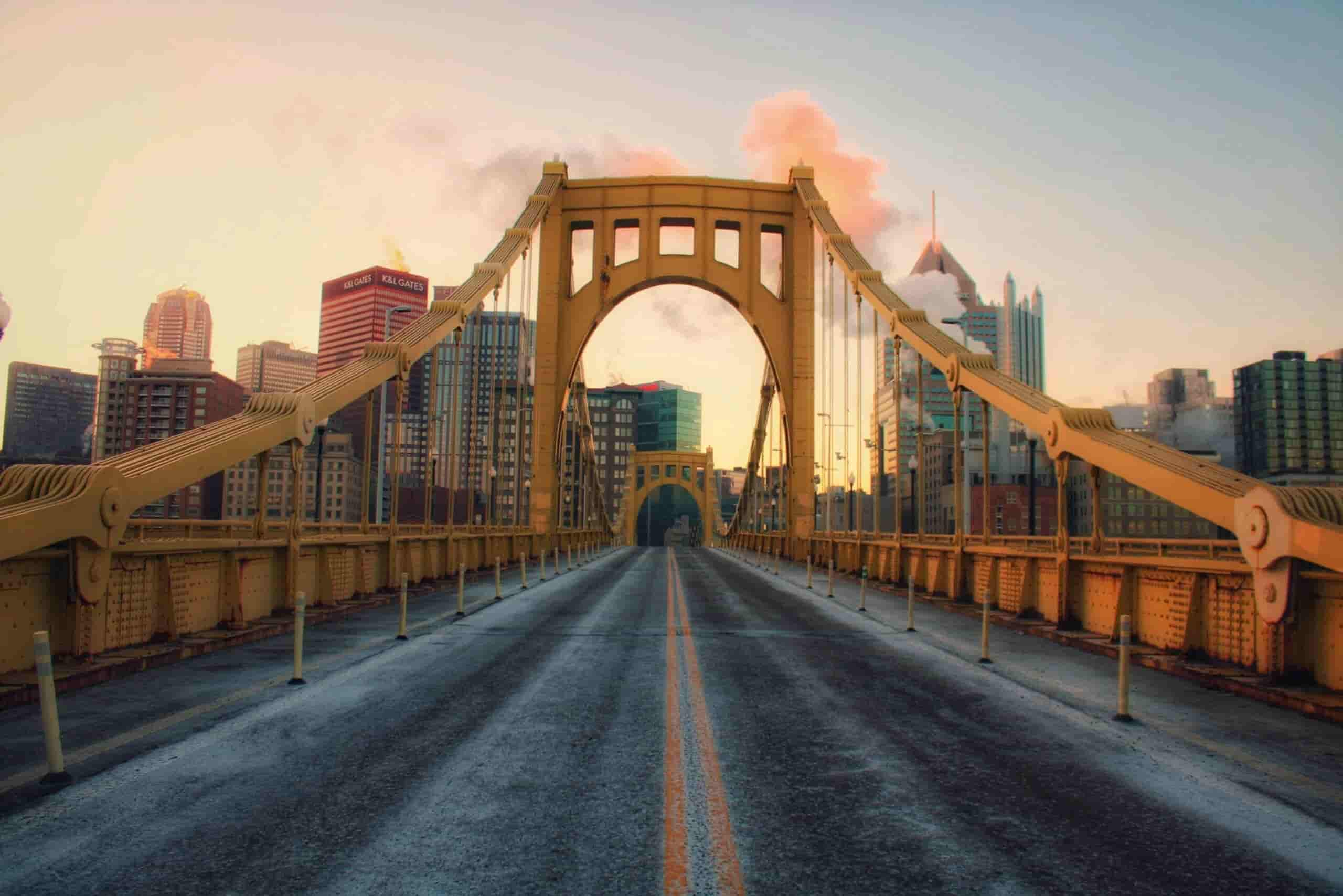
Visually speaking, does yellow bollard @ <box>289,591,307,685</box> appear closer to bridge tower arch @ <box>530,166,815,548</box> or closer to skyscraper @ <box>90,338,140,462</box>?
bridge tower arch @ <box>530,166,815,548</box>

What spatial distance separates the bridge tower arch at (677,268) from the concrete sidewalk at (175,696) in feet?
112

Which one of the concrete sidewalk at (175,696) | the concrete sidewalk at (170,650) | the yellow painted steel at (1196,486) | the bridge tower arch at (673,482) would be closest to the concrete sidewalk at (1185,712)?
the yellow painted steel at (1196,486)

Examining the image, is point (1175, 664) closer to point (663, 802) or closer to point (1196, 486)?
point (1196, 486)

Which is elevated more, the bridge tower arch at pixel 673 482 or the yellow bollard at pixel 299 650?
the bridge tower arch at pixel 673 482

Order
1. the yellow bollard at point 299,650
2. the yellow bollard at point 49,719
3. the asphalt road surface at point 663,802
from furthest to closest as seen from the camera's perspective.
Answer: the yellow bollard at point 299,650 → the yellow bollard at point 49,719 → the asphalt road surface at point 663,802

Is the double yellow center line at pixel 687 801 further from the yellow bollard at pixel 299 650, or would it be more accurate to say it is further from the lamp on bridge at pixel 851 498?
the lamp on bridge at pixel 851 498

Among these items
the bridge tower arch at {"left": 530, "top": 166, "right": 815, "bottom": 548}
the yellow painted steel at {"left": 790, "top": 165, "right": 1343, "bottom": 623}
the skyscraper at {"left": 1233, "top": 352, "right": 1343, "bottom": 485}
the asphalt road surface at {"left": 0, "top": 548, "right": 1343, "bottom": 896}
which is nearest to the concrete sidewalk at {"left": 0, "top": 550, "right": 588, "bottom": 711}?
the asphalt road surface at {"left": 0, "top": 548, "right": 1343, "bottom": 896}

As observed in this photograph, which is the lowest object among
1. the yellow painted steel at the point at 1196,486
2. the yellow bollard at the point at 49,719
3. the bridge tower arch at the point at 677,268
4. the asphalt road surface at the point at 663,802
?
the asphalt road surface at the point at 663,802

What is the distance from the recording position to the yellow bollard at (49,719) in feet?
21.0

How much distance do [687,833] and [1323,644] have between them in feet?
27.6

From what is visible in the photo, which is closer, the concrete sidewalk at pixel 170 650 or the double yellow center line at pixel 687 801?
the double yellow center line at pixel 687 801

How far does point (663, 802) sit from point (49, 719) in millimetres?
4482

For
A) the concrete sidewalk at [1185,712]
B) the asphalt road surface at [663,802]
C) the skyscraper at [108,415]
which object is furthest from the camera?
the skyscraper at [108,415]

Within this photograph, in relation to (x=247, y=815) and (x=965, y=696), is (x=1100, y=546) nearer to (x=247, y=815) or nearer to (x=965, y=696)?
(x=965, y=696)
